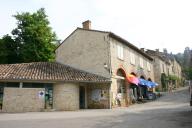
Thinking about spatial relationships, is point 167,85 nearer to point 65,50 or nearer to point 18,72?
point 65,50

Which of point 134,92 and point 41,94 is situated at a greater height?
point 134,92

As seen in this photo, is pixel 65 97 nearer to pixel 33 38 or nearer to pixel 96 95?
pixel 96 95

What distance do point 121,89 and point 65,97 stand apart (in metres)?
7.31

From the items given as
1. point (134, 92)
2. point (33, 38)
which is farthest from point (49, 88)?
point (33, 38)

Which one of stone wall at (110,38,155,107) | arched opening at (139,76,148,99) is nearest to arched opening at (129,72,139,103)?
arched opening at (139,76,148,99)

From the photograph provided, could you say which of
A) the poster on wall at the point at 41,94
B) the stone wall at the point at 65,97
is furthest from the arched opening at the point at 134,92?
the poster on wall at the point at 41,94

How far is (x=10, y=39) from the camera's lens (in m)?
39.5

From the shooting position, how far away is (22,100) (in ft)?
76.8

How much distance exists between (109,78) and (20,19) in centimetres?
1953

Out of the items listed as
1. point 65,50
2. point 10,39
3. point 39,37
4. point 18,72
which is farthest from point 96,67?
point 10,39

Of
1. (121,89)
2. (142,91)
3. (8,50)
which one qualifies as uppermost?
(8,50)

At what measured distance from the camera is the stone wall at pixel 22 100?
2306cm

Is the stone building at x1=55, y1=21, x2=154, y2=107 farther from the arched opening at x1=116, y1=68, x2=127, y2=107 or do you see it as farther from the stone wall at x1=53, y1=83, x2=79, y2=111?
the stone wall at x1=53, y1=83, x2=79, y2=111

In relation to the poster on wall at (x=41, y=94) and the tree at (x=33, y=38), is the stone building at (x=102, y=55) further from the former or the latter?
the tree at (x=33, y=38)
